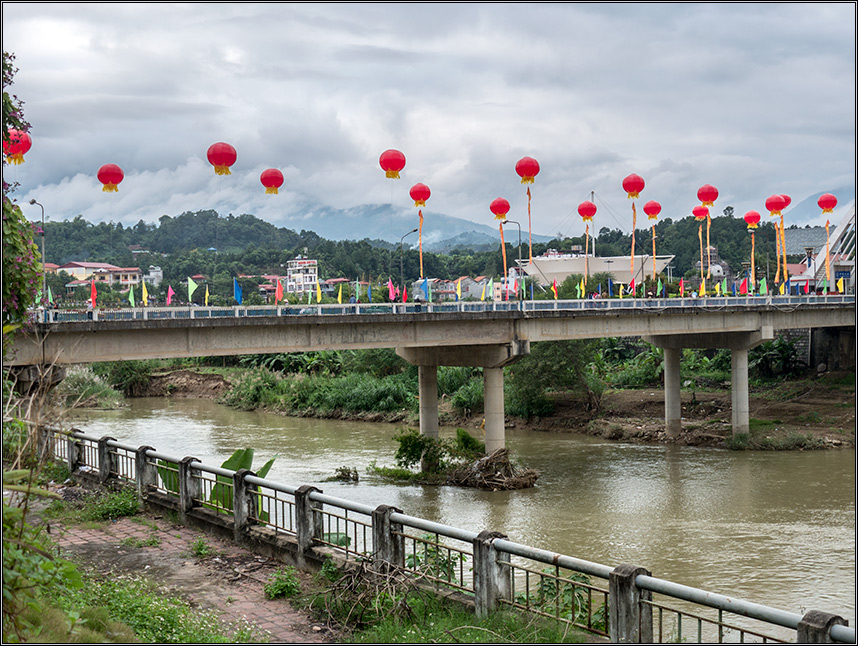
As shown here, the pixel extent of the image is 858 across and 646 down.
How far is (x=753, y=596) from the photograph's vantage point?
17.8 metres

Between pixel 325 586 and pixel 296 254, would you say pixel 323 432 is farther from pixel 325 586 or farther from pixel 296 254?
pixel 296 254

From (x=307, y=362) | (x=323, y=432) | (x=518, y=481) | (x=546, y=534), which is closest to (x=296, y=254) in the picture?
(x=307, y=362)

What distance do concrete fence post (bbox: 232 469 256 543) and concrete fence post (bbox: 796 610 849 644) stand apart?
915cm

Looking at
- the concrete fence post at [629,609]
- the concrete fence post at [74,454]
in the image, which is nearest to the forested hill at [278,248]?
the concrete fence post at [74,454]

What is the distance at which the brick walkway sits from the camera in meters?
11.4

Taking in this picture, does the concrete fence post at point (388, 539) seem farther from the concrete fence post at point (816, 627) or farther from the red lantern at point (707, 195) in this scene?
the red lantern at point (707, 195)

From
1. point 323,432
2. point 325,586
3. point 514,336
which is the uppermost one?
point 514,336

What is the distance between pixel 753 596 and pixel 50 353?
17.5 m

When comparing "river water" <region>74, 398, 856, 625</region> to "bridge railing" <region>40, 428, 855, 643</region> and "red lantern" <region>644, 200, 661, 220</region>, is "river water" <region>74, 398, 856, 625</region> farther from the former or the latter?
"red lantern" <region>644, 200, 661, 220</region>

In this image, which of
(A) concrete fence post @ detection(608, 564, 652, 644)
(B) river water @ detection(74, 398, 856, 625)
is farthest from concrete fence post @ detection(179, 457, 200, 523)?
(A) concrete fence post @ detection(608, 564, 652, 644)

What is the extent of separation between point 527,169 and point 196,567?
21861 millimetres

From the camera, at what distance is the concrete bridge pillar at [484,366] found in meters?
32.1

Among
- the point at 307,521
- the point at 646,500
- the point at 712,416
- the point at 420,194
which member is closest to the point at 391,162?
the point at 420,194

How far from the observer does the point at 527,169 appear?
1264 inches
